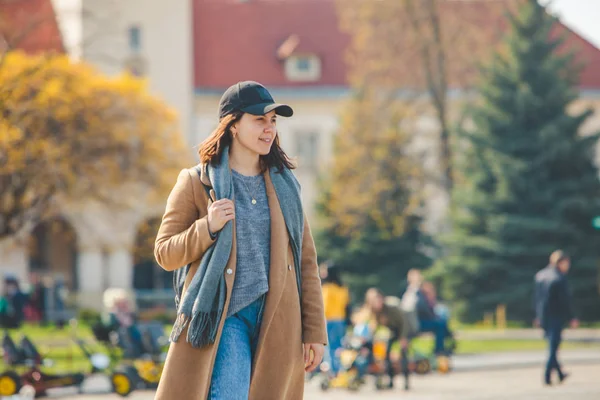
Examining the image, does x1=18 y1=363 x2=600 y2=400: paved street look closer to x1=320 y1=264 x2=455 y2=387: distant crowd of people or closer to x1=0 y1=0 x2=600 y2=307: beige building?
x1=320 y1=264 x2=455 y2=387: distant crowd of people

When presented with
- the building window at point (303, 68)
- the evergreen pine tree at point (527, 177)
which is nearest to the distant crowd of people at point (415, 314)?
the evergreen pine tree at point (527, 177)

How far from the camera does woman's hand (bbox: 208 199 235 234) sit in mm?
5727

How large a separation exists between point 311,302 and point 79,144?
94.4 feet

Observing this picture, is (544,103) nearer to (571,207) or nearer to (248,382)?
(571,207)

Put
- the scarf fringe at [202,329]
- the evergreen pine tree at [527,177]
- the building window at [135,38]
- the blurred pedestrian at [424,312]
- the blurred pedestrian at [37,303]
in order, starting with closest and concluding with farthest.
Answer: the scarf fringe at [202,329]
the blurred pedestrian at [424,312]
the evergreen pine tree at [527,177]
the blurred pedestrian at [37,303]
the building window at [135,38]

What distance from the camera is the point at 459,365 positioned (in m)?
22.3

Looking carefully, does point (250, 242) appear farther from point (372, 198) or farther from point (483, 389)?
point (372, 198)

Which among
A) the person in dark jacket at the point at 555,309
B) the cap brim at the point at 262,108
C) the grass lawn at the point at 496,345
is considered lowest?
the grass lawn at the point at 496,345

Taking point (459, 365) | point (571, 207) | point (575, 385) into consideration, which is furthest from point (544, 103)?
point (575, 385)

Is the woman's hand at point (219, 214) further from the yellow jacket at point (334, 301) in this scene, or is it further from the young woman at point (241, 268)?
the yellow jacket at point (334, 301)

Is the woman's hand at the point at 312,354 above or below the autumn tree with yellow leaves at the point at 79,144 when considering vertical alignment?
below

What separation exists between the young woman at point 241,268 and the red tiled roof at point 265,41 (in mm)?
48049

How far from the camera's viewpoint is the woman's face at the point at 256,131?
6.02m

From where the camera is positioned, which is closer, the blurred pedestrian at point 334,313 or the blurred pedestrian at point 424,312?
the blurred pedestrian at point 334,313
